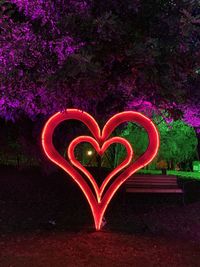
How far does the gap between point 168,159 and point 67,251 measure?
26.4 metres

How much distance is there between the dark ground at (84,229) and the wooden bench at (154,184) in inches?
18.5

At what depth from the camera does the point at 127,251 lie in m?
8.34

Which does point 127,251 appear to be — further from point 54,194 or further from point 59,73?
point 54,194

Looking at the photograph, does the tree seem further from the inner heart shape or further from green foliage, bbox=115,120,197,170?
green foliage, bbox=115,120,197,170

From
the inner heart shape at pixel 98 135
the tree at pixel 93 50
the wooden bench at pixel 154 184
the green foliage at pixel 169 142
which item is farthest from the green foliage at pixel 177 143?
the tree at pixel 93 50

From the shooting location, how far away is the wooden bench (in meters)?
14.2

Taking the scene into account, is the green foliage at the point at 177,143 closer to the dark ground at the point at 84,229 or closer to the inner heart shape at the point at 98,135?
the dark ground at the point at 84,229

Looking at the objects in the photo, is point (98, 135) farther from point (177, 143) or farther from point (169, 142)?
point (177, 143)

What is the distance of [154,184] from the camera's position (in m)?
14.6

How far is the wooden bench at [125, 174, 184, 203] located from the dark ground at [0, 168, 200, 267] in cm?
47

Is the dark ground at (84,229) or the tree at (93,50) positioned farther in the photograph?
the dark ground at (84,229)

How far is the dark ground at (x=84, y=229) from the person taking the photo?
7.92 m

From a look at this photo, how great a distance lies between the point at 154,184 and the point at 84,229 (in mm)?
4756

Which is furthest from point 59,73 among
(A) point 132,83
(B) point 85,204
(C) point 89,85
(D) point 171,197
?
(D) point 171,197
